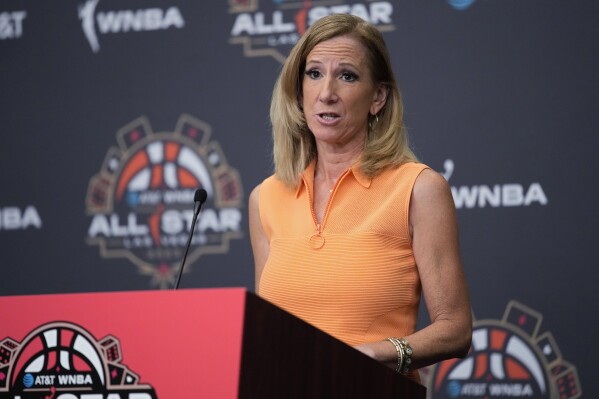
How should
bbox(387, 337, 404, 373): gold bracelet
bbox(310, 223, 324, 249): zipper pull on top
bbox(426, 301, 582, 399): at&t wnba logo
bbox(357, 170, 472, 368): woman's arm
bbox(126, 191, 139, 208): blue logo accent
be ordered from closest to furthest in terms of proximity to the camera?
bbox(387, 337, 404, 373): gold bracelet → bbox(357, 170, 472, 368): woman's arm → bbox(310, 223, 324, 249): zipper pull on top → bbox(426, 301, 582, 399): at&t wnba logo → bbox(126, 191, 139, 208): blue logo accent

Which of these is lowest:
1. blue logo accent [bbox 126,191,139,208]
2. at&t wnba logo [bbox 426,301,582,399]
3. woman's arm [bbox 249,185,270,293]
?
at&t wnba logo [bbox 426,301,582,399]

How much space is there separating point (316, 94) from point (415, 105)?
1200mm

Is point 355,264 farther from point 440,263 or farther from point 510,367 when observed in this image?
point 510,367

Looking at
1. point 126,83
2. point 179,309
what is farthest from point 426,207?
point 126,83

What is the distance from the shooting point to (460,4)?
363 cm

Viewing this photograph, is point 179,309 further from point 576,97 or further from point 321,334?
point 576,97

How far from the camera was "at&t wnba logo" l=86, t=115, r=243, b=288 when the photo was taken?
3.83 meters

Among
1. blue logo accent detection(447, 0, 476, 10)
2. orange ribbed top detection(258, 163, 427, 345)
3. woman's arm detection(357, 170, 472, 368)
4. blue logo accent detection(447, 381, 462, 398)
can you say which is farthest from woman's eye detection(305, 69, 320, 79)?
blue logo accent detection(447, 381, 462, 398)

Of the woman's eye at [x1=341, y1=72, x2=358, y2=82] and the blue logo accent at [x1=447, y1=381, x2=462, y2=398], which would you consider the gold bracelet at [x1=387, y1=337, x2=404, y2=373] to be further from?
the blue logo accent at [x1=447, y1=381, x2=462, y2=398]

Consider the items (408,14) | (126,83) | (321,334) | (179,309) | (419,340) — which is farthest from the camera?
(126,83)

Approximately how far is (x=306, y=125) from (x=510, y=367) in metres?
1.32

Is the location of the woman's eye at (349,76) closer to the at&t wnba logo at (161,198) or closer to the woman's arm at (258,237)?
the woman's arm at (258,237)

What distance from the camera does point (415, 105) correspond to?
365 centimetres

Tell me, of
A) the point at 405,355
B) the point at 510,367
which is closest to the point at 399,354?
the point at 405,355
